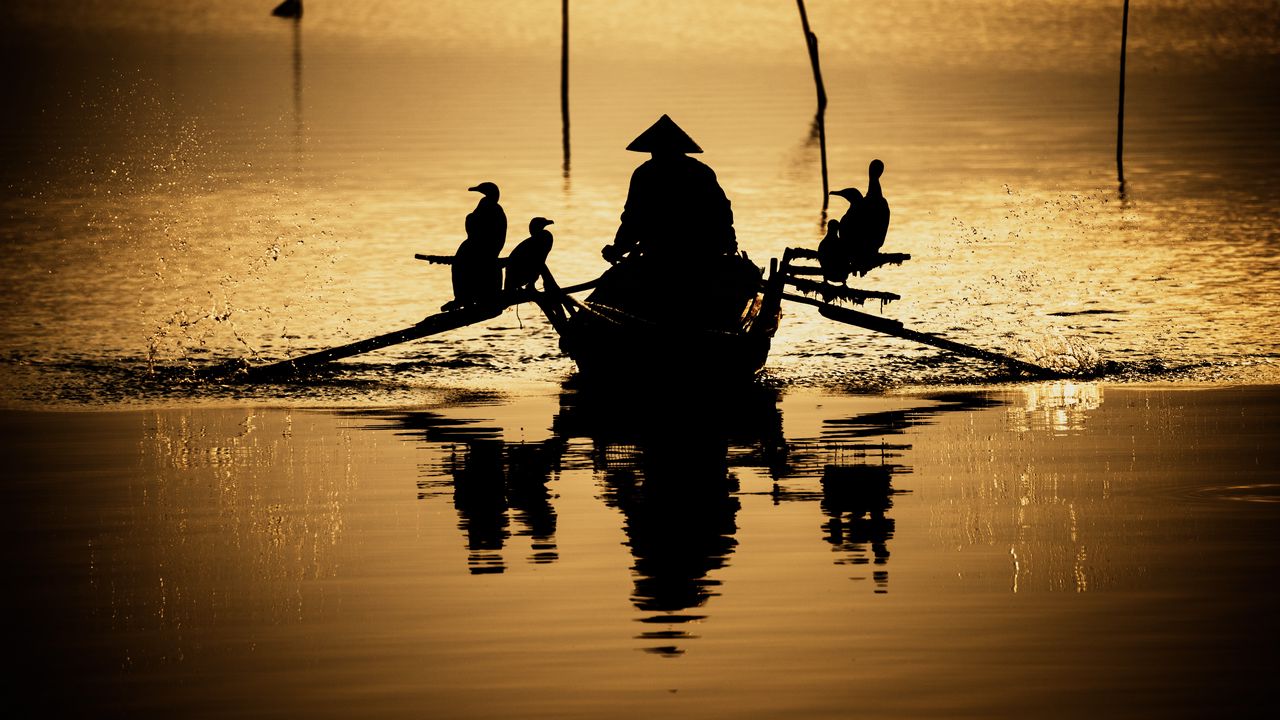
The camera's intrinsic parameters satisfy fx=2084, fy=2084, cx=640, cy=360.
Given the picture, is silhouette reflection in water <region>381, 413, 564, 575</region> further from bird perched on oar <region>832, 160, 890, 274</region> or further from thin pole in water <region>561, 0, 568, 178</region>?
thin pole in water <region>561, 0, 568, 178</region>

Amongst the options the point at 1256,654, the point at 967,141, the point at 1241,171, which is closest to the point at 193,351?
the point at 1256,654

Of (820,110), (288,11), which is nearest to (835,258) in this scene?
(820,110)

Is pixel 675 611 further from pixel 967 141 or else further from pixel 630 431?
pixel 967 141

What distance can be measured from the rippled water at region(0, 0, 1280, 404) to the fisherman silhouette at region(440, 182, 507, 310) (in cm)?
122

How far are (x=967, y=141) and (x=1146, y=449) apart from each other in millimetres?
33688

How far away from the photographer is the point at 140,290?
26.2m

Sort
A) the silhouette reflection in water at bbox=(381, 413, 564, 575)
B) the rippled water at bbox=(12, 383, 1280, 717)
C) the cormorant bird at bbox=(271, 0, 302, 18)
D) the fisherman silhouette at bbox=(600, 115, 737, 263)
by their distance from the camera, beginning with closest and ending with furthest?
the rippled water at bbox=(12, 383, 1280, 717) < the silhouette reflection in water at bbox=(381, 413, 564, 575) < the fisherman silhouette at bbox=(600, 115, 737, 263) < the cormorant bird at bbox=(271, 0, 302, 18)

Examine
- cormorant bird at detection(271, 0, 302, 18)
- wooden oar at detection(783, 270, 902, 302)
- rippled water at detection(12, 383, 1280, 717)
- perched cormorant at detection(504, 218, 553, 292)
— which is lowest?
rippled water at detection(12, 383, 1280, 717)

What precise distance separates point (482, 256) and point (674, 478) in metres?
4.32

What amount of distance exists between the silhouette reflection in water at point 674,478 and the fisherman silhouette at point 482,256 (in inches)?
47.1

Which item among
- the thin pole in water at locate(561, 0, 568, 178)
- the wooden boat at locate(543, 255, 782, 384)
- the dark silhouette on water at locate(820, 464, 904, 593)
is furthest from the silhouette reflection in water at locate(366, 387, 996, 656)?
the thin pole in water at locate(561, 0, 568, 178)

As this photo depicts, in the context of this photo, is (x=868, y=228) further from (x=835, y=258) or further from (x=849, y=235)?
(x=835, y=258)

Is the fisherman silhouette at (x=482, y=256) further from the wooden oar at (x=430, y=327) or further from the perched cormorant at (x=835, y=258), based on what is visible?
the perched cormorant at (x=835, y=258)

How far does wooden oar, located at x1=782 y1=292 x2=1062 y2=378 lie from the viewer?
1827 cm
